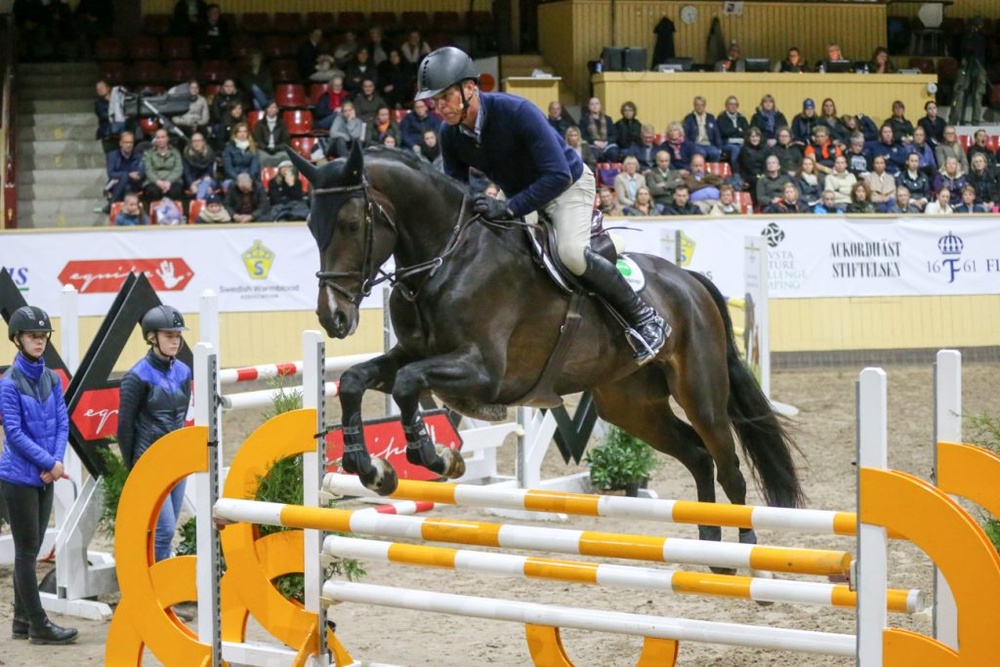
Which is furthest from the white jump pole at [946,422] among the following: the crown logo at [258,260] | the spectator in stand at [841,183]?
the spectator in stand at [841,183]

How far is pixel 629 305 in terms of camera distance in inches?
216

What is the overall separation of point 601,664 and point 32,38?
1585cm

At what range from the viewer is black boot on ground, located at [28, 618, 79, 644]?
6156mm

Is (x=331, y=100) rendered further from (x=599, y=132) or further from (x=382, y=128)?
(x=599, y=132)

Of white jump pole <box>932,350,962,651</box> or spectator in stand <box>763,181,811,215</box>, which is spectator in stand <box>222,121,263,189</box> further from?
white jump pole <box>932,350,962,651</box>

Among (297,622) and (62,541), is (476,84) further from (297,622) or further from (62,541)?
(62,541)

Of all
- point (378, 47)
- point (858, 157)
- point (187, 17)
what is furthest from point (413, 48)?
point (858, 157)

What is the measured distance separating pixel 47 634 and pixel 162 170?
30.3ft

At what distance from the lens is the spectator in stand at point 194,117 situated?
1608cm

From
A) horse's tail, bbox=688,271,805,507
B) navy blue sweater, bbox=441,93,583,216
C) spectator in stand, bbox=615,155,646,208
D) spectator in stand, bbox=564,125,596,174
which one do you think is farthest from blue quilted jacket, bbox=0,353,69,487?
spectator in stand, bbox=615,155,646,208

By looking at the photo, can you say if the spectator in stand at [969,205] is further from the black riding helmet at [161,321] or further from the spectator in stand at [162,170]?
the black riding helmet at [161,321]

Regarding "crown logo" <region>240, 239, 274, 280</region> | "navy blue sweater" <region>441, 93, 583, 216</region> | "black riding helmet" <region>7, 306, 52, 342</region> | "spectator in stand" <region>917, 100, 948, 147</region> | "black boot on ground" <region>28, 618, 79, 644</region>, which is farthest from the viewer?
"spectator in stand" <region>917, 100, 948, 147</region>

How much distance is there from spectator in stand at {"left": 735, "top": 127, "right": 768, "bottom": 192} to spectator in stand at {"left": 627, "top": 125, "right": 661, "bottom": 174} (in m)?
1.10

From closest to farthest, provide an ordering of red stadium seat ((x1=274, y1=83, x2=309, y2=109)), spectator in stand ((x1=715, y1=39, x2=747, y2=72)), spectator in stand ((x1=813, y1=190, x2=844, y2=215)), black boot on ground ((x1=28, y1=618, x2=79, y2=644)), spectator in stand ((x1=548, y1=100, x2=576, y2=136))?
black boot on ground ((x1=28, y1=618, x2=79, y2=644)) → spectator in stand ((x1=813, y1=190, x2=844, y2=215)) → spectator in stand ((x1=548, y1=100, x2=576, y2=136)) → red stadium seat ((x1=274, y1=83, x2=309, y2=109)) → spectator in stand ((x1=715, y1=39, x2=747, y2=72))
